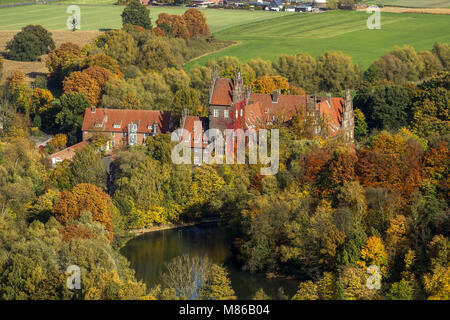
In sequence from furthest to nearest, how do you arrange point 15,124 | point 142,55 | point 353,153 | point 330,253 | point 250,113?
point 142,55 → point 15,124 → point 250,113 → point 353,153 → point 330,253

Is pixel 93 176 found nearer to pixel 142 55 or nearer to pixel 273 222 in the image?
pixel 273 222

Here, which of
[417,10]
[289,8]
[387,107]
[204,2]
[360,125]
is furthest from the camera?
[204,2]

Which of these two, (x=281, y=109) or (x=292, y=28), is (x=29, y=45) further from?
(x=281, y=109)

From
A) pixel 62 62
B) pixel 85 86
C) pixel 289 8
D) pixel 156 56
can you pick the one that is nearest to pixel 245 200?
pixel 85 86

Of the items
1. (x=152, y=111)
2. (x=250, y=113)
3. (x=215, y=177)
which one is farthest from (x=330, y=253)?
(x=152, y=111)

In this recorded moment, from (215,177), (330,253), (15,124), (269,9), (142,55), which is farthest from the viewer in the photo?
(269,9)

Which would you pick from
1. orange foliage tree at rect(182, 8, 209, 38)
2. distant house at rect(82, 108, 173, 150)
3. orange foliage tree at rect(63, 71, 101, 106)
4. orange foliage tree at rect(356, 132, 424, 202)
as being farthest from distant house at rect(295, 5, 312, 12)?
orange foliage tree at rect(356, 132, 424, 202)
